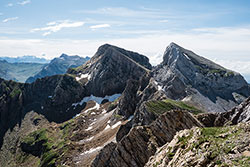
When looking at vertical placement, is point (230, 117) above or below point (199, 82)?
above

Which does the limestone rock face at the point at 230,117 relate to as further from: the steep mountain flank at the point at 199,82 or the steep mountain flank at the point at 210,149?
the steep mountain flank at the point at 199,82

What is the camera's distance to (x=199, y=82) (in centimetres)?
16000

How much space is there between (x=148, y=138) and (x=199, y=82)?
127259 millimetres

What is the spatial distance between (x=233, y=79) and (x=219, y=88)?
52.9ft

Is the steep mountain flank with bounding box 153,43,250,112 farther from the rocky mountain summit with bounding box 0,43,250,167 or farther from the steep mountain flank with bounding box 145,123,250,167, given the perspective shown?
the steep mountain flank with bounding box 145,123,250,167

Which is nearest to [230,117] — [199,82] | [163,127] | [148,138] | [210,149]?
[163,127]

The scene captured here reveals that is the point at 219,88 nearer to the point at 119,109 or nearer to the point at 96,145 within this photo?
the point at 119,109

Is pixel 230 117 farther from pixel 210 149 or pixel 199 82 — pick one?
pixel 199 82

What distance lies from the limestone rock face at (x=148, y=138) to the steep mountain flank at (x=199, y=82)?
94.0m

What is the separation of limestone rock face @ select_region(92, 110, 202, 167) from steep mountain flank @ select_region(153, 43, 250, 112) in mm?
93951

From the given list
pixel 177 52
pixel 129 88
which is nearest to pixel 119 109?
pixel 129 88

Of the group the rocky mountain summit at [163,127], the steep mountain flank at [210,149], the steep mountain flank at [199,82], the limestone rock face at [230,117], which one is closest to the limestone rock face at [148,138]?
the rocky mountain summit at [163,127]

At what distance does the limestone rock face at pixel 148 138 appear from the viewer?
4334 centimetres

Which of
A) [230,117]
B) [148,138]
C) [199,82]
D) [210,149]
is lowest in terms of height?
[199,82]
